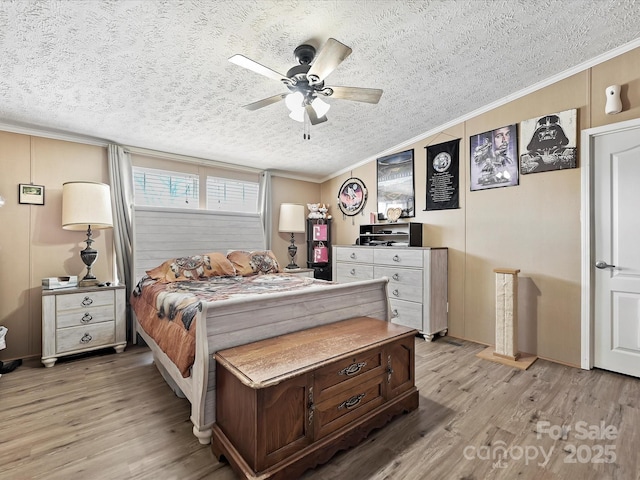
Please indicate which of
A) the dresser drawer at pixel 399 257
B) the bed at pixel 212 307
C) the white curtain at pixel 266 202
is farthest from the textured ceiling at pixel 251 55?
the dresser drawer at pixel 399 257

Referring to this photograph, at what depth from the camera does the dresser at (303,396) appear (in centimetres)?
144

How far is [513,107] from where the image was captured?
334 centimetres

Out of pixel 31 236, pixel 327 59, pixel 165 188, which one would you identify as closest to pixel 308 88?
pixel 327 59

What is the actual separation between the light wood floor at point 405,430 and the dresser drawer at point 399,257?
4.21 ft

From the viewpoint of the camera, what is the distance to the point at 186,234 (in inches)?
159

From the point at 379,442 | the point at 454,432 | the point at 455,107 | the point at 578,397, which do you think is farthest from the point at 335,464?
the point at 455,107

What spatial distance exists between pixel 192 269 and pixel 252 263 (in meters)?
0.76

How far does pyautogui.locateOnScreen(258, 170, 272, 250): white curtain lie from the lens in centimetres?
489

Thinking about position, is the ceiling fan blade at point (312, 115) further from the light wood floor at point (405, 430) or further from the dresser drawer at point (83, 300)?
the dresser drawer at point (83, 300)

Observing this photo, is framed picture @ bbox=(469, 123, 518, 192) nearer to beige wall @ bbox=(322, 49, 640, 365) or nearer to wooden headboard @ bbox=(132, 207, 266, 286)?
beige wall @ bbox=(322, 49, 640, 365)

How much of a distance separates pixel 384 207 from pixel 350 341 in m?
3.07

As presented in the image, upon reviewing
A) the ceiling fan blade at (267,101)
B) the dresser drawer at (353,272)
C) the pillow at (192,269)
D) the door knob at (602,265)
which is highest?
the ceiling fan blade at (267,101)

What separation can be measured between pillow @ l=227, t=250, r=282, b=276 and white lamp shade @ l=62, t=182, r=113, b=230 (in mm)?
1430

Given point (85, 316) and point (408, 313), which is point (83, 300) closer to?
point (85, 316)
